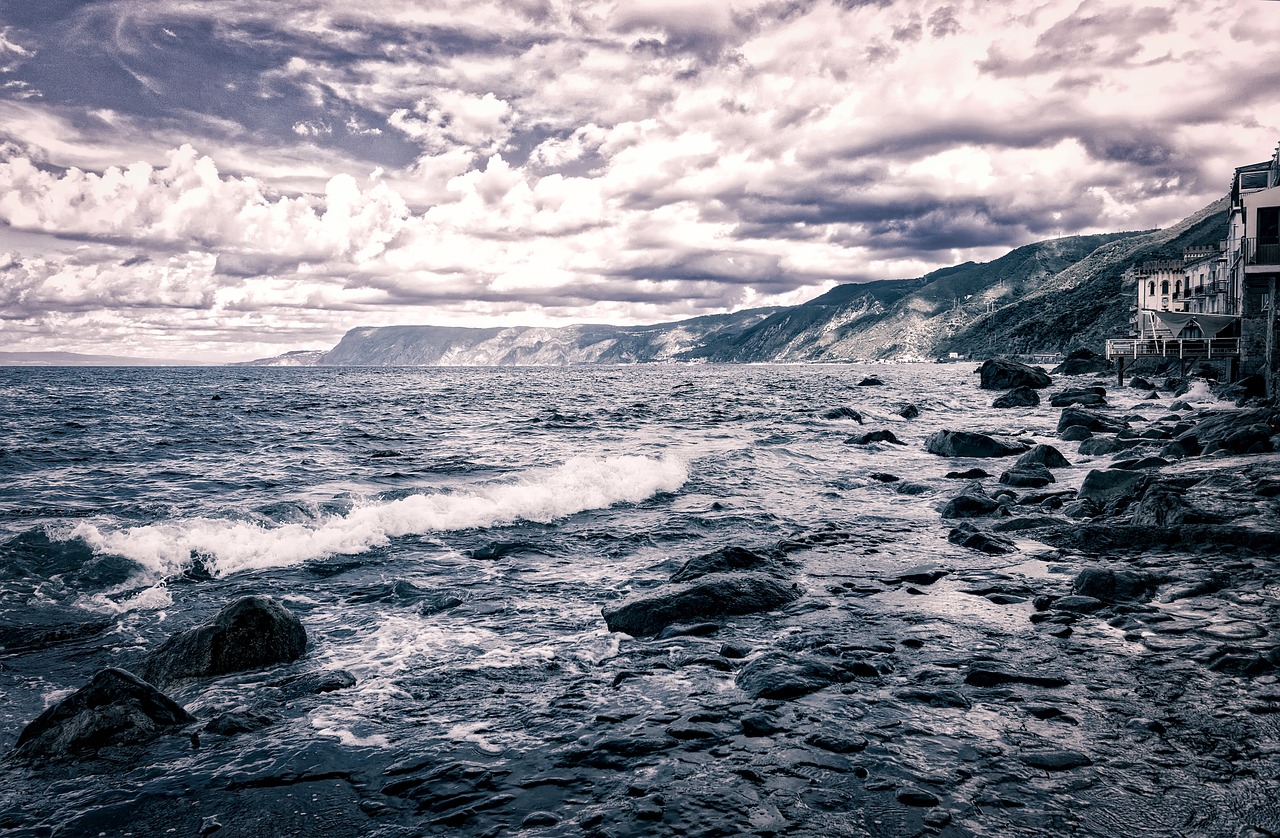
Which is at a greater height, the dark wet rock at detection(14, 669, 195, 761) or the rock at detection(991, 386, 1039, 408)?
the dark wet rock at detection(14, 669, 195, 761)

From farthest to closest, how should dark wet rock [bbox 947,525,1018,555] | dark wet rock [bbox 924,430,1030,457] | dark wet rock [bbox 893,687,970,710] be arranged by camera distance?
dark wet rock [bbox 924,430,1030,457] < dark wet rock [bbox 947,525,1018,555] < dark wet rock [bbox 893,687,970,710]

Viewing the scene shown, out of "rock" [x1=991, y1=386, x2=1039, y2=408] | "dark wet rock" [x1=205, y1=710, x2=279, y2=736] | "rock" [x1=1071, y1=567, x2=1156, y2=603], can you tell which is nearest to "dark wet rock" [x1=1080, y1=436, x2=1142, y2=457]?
"rock" [x1=1071, y1=567, x2=1156, y2=603]

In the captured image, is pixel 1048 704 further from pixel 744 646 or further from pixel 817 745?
pixel 744 646

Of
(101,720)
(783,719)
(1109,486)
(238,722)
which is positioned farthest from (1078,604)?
(101,720)

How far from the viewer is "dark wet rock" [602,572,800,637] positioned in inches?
379

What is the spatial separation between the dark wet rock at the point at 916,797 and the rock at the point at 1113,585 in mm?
5880

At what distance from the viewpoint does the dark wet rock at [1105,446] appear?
23.6 meters

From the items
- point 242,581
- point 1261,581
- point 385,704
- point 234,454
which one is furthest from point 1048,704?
point 234,454

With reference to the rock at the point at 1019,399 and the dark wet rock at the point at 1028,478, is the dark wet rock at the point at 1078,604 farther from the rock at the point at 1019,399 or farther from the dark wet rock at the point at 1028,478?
the rock at the point at 1019,399

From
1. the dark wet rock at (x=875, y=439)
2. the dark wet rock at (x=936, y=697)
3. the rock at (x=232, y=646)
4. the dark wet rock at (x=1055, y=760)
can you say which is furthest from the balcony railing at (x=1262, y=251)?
the rock at (x=232, y=646)

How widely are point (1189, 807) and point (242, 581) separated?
13514mm

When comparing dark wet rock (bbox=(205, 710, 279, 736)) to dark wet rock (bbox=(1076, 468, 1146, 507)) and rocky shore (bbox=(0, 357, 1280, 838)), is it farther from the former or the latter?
dark wet rock (bbox=(1076, 468, 1146, 507))

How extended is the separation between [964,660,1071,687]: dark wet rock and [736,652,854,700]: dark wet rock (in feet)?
4.22

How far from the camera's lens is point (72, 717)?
683 centimetres
